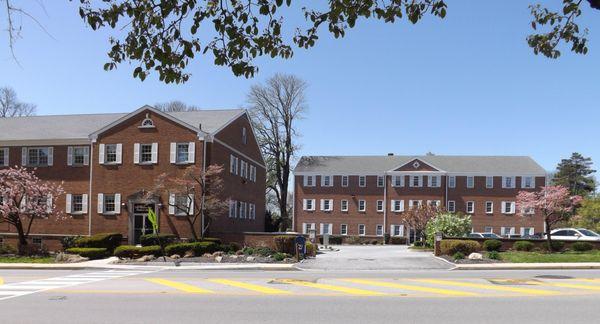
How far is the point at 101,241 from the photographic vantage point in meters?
34.2

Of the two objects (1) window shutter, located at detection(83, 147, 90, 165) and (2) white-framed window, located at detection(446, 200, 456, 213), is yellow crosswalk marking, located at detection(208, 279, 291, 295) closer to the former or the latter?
(1) window shutter, located at detection(83, 147, 90, 165)

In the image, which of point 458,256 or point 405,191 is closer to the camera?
point 458,256

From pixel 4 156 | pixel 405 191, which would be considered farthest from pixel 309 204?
pixel 4 156

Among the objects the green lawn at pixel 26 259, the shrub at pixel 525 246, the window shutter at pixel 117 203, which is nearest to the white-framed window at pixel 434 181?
the shrub at pixel 525 246

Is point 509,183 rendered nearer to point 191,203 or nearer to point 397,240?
point 397,240

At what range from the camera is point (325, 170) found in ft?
235

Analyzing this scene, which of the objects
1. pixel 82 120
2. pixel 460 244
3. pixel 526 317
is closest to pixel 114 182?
pixel 82 120

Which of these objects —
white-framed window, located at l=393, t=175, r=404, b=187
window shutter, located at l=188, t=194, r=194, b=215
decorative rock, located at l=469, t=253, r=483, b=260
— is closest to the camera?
decorative rock, located at l=469, t=253, r=483, b=260

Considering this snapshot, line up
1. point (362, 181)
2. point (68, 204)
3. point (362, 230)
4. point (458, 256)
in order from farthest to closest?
1. point (362, 181)
2. point (362, 230)
3. point (68, 204)
4. point (458, 256)

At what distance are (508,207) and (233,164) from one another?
38726 millimetres

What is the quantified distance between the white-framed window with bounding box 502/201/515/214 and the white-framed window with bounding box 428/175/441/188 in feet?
25.1

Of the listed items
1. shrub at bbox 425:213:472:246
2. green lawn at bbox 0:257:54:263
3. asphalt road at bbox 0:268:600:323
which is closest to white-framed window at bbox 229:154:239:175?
green lawn at bbox 0:257:54:263

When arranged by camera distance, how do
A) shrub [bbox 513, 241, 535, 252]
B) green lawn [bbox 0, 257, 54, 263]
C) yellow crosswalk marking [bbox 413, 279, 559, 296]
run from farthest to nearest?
shrub [bbox 513, 241, 535, 252] < green lawn [bbox 0, 257, 54, 263] < yellow crosswalk marking [bbox 413, 279, 559, 296]

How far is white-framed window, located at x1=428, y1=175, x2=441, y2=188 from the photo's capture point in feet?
224
